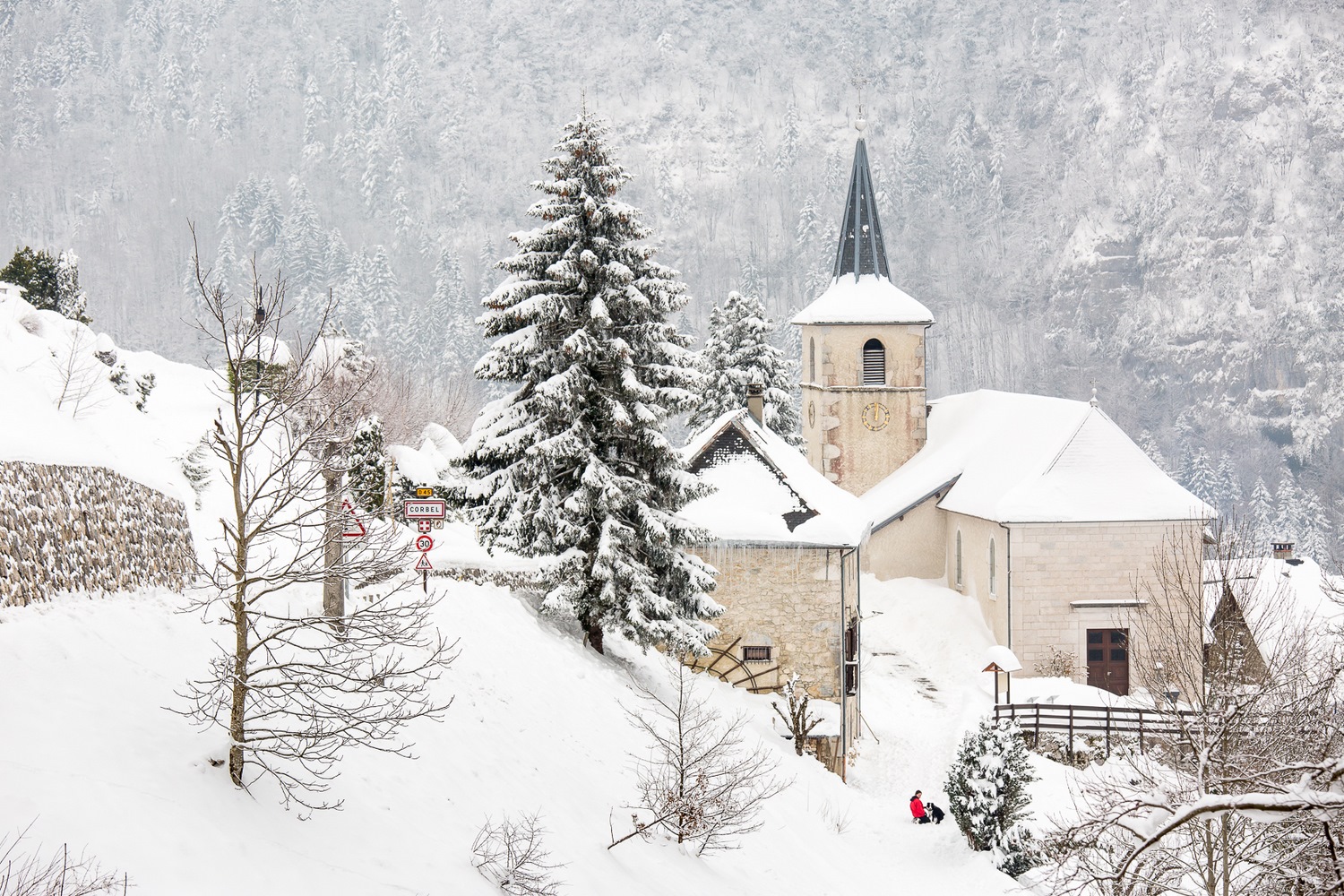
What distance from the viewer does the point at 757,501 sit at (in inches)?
951

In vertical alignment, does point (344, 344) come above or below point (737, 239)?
below

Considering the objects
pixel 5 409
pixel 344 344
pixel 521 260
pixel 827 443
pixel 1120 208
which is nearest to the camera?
pixel 5 409

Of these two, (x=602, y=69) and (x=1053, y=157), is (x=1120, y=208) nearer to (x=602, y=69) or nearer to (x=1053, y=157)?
(x=1053, y=157)

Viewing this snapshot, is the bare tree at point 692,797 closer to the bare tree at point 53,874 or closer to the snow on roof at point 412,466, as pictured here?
the bare tree at point 53,874

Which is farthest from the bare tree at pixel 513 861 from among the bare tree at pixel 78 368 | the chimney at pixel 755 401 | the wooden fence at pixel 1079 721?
the chimney at pixel 755 401

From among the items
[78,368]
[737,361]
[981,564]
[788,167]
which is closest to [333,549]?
[78,368]

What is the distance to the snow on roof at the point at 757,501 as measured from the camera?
2355cm

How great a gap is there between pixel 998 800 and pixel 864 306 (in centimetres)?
2741

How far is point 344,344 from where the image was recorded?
38.7 m

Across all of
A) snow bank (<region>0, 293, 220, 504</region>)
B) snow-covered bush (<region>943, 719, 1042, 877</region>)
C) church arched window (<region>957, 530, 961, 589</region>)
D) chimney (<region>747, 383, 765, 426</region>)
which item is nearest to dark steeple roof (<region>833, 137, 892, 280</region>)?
church arched window (<region>957, 530, 961, 589</region>)

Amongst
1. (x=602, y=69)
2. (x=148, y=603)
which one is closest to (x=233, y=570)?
(x=148, y=603)

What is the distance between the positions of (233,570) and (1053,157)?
15218 centimetres

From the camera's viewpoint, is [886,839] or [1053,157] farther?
[1053,157]

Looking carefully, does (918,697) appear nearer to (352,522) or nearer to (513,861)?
(513,861)
